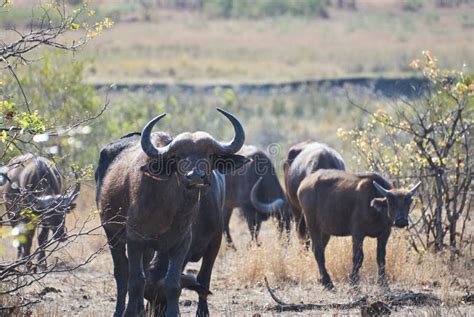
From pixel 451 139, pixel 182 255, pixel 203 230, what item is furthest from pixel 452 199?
pixel 182 255

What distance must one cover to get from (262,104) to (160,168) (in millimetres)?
36941

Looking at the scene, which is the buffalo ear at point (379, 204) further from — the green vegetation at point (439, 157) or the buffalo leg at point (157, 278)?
the buffalo leg at point (157, 278)

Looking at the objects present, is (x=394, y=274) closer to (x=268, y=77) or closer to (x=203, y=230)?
(x=203, y=230)

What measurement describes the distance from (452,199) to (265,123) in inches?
915

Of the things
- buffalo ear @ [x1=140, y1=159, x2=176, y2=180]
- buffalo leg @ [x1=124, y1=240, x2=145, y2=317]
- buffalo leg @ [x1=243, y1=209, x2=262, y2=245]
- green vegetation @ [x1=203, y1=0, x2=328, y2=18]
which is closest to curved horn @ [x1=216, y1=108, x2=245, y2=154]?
buffalo ear @ [x1=140, y1=159, x2=176, y2=180]

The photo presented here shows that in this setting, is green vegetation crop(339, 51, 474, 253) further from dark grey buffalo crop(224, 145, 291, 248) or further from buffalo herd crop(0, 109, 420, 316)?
dark grey buffalo crop(224, 145, 291, 248)

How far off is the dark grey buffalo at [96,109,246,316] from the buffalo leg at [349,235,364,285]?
324 cm

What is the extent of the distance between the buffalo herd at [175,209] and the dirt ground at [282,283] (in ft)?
1.00

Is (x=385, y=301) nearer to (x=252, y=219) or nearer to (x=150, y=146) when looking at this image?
(x=150, y=146)

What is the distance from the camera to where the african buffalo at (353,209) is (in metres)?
14.7

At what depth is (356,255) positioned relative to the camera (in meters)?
14.9

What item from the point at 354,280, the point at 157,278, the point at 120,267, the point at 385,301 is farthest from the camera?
the point at 354,280

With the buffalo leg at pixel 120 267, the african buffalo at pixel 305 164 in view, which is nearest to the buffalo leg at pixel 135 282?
the buffalo leg at pixel 120 267

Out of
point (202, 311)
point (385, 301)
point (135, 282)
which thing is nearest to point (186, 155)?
point (135, 282)
